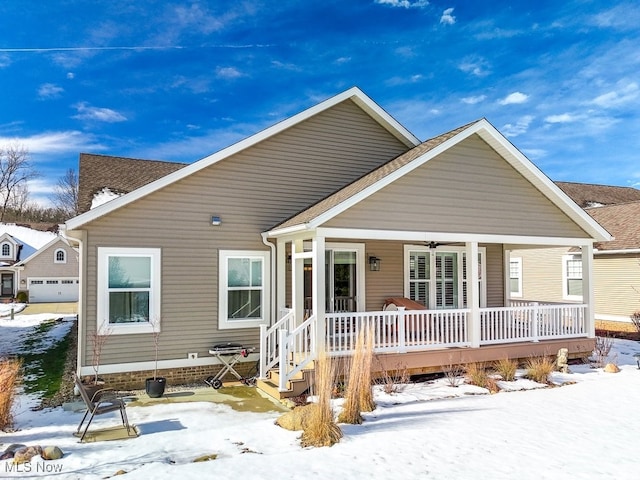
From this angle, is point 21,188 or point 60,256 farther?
A: point 21,188

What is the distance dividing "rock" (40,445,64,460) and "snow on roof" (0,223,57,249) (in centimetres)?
4019

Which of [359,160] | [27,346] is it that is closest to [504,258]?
[359,160]

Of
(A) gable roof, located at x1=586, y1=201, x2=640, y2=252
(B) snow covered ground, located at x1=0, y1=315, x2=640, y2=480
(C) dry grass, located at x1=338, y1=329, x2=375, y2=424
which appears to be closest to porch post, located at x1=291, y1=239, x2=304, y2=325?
(C) dry grass, located at x1=338, y1=329, x2=375, y2=424

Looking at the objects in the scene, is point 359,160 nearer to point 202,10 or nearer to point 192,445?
point 202,10

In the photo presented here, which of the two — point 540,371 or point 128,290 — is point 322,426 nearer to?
point 128,290

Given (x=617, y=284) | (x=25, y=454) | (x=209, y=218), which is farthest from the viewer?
(x=617, y=284)

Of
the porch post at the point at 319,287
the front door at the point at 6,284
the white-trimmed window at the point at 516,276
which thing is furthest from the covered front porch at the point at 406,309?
the front door at the point at 6,284

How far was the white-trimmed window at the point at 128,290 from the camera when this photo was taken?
930cm

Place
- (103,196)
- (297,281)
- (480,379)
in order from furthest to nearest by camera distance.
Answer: (103,196) → (297,281) → (480,379)

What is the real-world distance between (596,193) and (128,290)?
27.3 meters

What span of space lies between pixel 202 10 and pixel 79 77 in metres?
9.33

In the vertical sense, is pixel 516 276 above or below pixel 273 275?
below

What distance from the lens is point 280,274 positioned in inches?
426

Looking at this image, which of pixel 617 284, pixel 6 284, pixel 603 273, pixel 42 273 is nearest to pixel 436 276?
pixel 617 284
